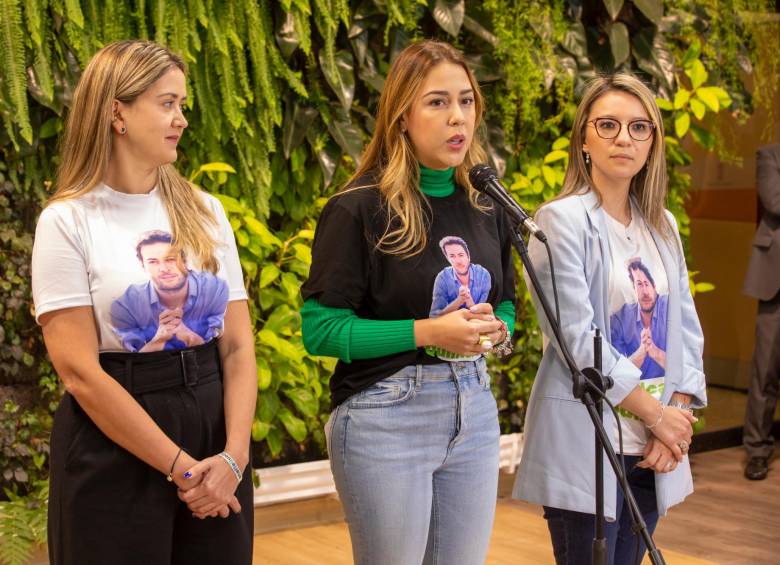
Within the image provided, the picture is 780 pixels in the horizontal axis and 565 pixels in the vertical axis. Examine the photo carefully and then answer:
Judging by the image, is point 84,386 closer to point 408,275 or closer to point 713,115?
point 408,275

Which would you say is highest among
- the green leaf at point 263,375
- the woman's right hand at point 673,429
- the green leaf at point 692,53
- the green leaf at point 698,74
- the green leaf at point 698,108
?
the green leaf at point 692,53

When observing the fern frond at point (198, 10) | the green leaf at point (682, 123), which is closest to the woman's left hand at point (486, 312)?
the fern frond at point (198, 10)

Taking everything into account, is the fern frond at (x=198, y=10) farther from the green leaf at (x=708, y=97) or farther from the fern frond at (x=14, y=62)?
the green leaf at (x=708, y=97)

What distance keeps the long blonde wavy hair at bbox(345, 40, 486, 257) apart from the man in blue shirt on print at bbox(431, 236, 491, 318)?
0.20 feet

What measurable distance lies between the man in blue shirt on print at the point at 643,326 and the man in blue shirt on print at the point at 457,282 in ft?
1.33

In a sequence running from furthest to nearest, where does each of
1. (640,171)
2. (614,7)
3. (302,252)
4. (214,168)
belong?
(614,7) < (302,252) < (214,168) < (640,171)

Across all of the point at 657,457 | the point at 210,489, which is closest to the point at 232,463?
the point at 210,489

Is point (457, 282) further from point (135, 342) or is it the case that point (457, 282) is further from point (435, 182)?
point (135, 342)

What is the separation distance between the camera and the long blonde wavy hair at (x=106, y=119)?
1974 mm

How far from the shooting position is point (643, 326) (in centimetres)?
234

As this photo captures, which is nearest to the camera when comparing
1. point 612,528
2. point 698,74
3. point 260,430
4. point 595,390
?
point 595,390

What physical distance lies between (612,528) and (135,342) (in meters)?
1.05

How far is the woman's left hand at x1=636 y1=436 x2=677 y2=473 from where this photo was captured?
229 centimetres

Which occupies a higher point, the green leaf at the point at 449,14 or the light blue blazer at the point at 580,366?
the green leaf at the point at 449,14
